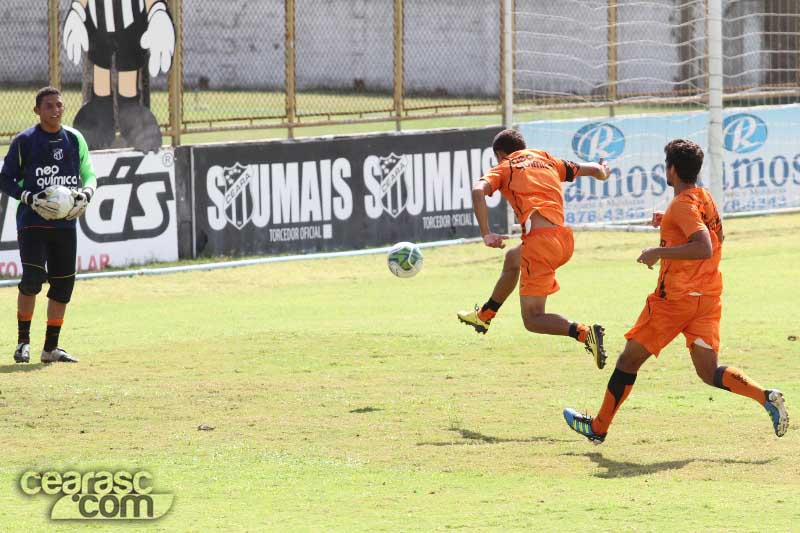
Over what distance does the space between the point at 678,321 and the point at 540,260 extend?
1.88m

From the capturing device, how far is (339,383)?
435 inches

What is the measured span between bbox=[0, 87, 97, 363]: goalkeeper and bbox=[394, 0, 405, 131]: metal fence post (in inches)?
346

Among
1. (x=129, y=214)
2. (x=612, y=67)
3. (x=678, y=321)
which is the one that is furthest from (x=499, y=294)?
(x=612, y=67)

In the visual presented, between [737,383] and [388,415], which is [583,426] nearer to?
[737,383]

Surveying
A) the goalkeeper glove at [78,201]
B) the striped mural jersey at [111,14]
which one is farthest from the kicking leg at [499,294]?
the striped mural jersey at [111,14]

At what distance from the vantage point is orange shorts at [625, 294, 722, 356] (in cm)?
854

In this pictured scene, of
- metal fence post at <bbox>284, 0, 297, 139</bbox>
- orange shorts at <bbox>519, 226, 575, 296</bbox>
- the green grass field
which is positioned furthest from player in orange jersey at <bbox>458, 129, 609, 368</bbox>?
metal fence post at <bbox>284, 0, 297, 139</bbox>

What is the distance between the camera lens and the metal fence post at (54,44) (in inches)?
677

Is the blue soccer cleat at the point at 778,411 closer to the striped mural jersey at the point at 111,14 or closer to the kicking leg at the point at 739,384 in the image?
the kicking leg at the point at 739,384

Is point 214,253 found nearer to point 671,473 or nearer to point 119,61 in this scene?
point 119,61

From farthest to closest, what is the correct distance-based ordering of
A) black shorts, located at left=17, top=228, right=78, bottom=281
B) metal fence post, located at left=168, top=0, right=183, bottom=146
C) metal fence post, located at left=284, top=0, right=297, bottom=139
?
metal fence post, located at left=284, top=0, right=297, bottom=139
metal fence post, located at left=168, top=0, right=183, bottom=146
black shorts, located at left=17, top=228, right=78, bottom=281

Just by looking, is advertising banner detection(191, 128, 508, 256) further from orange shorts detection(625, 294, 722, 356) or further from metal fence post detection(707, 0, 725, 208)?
orange shorts detection(625, 294, 722, 356)

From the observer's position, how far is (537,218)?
10.4 m

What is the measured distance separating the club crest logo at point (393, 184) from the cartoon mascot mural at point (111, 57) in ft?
11.4
